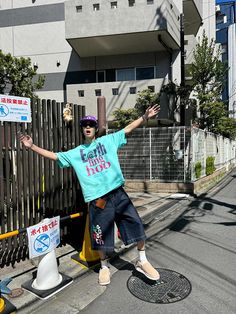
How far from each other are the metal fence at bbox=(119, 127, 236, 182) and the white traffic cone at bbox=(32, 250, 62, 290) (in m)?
7.17

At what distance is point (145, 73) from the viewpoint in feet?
50.7

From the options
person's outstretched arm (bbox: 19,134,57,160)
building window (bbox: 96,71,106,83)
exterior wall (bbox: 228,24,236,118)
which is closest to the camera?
person's outstretched arm (bbox: 19,134,57,160)

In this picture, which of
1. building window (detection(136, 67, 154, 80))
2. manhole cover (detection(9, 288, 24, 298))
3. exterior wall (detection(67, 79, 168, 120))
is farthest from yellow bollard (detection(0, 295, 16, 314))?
building window (detection(136, 67, 154, 80))

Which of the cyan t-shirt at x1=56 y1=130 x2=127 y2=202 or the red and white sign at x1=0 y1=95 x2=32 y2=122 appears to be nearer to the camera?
the cyan t-shirt at x1=56 y1=130 x2=127 y2=202

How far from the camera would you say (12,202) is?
3.88m

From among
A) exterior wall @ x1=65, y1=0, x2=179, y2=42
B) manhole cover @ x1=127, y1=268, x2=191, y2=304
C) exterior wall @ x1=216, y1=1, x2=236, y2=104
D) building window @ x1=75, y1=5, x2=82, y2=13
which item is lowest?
manhole cover @ x1=127, y1=268, x2=191, y2=304

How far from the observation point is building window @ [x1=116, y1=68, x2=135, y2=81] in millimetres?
15585

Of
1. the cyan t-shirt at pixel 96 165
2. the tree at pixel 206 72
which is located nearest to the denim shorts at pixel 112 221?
the cyan t-shirt at pixel 96 165

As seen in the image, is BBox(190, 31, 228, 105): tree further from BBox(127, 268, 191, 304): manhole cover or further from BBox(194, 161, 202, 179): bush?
BBox(127, 268, 191, 304): manhole cover

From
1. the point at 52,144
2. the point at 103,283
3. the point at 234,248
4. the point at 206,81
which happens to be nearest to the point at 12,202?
the point at 52,144

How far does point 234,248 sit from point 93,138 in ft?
9.53

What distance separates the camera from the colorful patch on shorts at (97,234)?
11.5 feet

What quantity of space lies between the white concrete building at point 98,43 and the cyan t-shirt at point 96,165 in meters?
11.0

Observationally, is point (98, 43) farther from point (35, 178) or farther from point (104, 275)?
point (104, 275)
